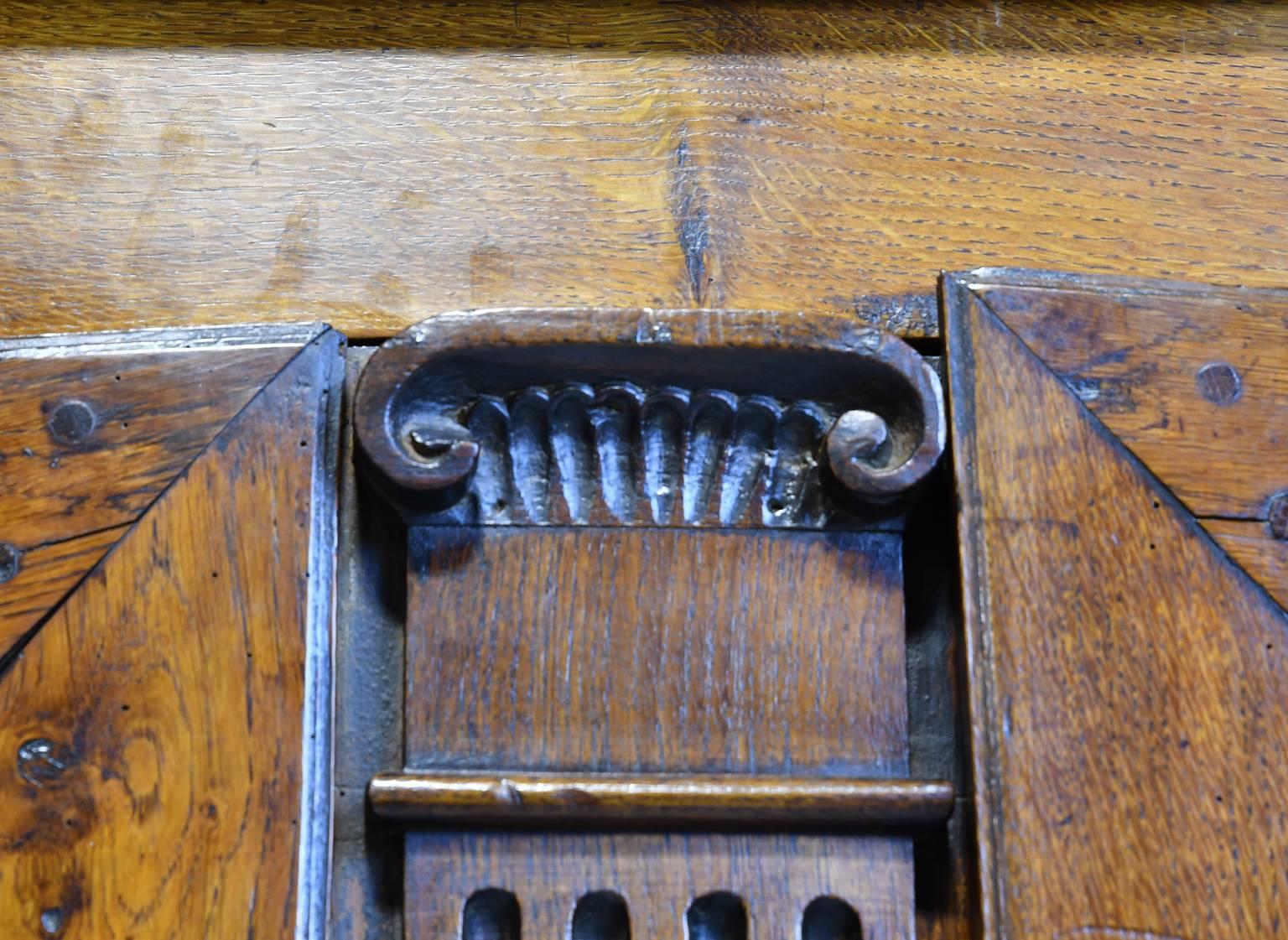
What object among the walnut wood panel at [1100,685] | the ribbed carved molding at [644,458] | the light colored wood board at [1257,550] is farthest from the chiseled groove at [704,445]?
the light colored wood board at [1257,550]

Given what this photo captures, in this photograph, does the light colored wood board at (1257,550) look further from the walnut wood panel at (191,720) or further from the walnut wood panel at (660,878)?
the walnut wood panel at (191,720)

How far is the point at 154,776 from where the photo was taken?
22.8 inches

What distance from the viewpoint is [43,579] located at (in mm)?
601

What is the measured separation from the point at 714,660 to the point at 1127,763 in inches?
7.8

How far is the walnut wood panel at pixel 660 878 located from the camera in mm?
584

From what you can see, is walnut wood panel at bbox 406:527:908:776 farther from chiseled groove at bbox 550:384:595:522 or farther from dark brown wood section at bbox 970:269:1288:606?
dark brown wood section at bbox 970:269:1288:606

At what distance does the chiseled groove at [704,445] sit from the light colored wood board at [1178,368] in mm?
146

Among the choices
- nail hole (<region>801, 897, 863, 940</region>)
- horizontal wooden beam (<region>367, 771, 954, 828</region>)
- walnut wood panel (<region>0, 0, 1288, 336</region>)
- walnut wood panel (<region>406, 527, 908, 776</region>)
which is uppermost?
walnut wood panel (<region>0, 0, 1288, 336</region>)

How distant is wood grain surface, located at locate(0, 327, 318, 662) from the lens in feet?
1.98

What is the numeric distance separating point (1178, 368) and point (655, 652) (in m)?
0.30

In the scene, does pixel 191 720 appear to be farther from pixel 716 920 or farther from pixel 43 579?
pixel 716 920

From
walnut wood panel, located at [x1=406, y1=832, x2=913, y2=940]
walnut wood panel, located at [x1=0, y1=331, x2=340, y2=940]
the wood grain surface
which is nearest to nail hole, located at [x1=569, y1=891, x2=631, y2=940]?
walnut wood panel, located at [x1=406, y1=832, x2=913, y2=940]

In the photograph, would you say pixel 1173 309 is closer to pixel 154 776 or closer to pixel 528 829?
pixel 528 829

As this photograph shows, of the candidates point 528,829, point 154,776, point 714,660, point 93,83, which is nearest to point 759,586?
point 714,660
